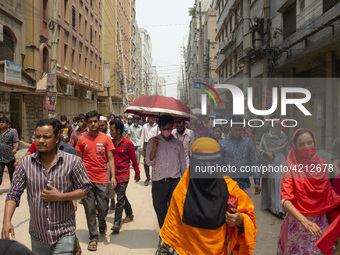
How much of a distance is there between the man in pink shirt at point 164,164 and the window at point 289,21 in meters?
11.2

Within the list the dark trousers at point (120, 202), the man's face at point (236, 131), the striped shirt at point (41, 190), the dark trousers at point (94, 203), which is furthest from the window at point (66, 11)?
the striped shirt at point (41, 190)

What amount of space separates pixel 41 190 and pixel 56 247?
506 millimetres

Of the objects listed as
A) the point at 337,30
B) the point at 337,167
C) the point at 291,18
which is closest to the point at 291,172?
the point at 337,167

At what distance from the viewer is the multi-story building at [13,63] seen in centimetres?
1243

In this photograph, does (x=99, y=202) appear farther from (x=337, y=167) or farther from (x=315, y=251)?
(x=337, y=167)

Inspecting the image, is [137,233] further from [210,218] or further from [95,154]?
A: [210,218]

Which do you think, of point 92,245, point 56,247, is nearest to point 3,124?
point 92,245

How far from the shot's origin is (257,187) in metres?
4.56

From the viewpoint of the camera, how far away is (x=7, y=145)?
686 centimetres

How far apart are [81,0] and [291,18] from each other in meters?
18.4

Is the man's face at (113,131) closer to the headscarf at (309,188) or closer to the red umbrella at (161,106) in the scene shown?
the red umbrella at (161,106)

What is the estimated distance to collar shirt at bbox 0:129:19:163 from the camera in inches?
268

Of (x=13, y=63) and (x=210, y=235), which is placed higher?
(x=13, y=63)

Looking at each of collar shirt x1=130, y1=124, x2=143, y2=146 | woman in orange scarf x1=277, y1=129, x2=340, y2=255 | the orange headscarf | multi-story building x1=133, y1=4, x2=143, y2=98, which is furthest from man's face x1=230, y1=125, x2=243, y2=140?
multi-story building x1=133, y1=4, x2=143, y2=98
